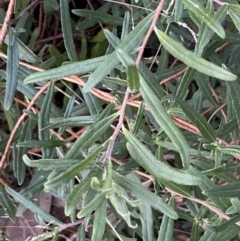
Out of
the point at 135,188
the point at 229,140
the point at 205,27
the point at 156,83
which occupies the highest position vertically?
the point at 205,27

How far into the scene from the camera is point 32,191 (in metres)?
1.34

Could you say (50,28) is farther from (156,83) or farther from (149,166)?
(149,166)

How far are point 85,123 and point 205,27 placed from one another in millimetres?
358

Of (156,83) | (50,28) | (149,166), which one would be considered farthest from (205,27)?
(50,28)

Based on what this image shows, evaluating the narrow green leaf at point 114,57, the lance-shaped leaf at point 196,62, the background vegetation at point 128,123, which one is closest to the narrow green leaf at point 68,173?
the background vegetation at point 128,123

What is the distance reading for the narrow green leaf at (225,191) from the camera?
3.27ft

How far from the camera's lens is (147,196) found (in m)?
0.89

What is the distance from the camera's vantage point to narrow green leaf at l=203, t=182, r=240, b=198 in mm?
997

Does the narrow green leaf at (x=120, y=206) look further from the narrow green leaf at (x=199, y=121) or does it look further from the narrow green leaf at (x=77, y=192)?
the narrow green leaf at (x=199, y=121)

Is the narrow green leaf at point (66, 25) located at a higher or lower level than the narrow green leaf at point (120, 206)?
higher

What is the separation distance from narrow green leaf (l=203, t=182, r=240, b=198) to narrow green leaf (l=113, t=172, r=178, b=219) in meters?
0.14

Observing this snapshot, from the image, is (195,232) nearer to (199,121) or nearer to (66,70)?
(199,121)

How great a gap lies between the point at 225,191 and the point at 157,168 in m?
0.27

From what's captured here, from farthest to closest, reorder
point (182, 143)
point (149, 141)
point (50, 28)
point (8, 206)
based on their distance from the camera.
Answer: point (50, 28)
point (8, 206)
point (149, 141)
point (182, 143)
